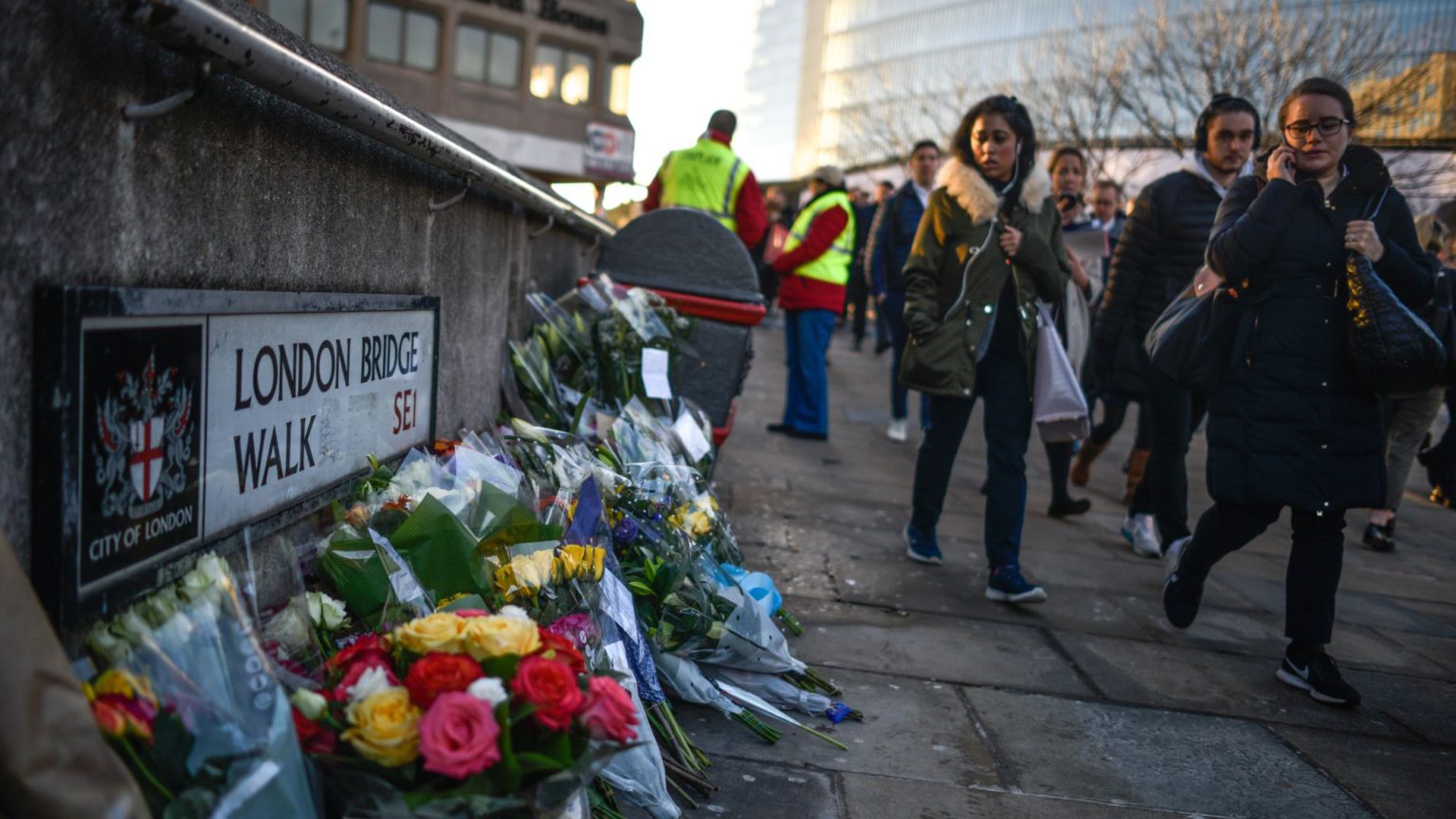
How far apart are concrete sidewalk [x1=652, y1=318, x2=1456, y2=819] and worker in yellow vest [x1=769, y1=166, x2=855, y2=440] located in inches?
77.0

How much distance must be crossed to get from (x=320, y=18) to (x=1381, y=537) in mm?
38793

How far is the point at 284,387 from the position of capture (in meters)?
2.54

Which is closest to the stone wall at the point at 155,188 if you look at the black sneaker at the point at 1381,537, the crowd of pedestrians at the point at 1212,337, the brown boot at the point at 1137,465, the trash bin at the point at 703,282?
the crowd of pedestrians at the point at 1212,337

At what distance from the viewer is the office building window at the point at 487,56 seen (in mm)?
43188

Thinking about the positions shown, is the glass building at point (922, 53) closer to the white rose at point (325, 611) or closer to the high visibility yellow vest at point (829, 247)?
the high visibility yellow vest at point (829, 247)

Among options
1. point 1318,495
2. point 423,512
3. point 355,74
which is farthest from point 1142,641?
point 355,74

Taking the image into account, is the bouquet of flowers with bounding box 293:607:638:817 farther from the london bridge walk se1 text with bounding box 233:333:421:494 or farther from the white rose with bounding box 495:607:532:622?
the london bridge walk se1 text with bounding box 233:333:421:494

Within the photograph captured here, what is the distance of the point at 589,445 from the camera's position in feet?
13.5

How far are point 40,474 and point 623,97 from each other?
4837 cm

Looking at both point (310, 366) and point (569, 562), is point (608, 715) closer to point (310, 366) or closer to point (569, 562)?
point (569, 562)

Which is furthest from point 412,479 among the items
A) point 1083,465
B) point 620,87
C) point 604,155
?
point 620,87

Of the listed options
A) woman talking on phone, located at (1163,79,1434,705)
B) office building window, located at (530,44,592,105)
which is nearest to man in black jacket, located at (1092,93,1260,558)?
woman talking on phone, located at (1163,79,1434,705)

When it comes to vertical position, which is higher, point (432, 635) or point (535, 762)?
point (432, 635)

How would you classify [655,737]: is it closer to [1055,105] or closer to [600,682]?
[600,682]
